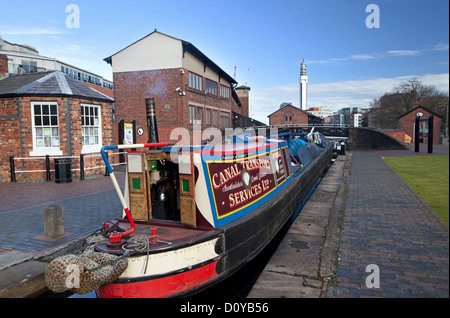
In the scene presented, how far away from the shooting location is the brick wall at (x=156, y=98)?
22031 mm

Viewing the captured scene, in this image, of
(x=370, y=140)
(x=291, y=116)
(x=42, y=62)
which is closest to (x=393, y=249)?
(x=370, y=140)

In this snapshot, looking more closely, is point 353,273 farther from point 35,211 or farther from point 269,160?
point 35,211

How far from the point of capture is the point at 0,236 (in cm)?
559

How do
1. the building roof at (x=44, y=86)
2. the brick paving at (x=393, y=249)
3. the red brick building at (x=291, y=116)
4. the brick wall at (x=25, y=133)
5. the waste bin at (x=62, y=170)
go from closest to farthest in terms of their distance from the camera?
the brick paving at (x=393, y=249) → the waste bin at (x=62, y=170) → the brick wall at (x=25, y=133) → the building roof at (x=44, y=86) → the red brick building at (x=291, y=116)

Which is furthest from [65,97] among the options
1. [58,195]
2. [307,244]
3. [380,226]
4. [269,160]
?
[380,226]

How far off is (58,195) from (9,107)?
556cm

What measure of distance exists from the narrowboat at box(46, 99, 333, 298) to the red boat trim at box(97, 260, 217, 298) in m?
0.01

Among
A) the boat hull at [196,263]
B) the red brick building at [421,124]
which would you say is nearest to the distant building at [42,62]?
the boat hull at [196,263]

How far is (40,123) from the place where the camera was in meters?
12.4

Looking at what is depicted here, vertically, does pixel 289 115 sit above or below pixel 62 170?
above

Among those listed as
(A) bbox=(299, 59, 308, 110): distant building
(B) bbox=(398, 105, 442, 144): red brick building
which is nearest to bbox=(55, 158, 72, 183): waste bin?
(B) bbox=(398, 105, 442, 144): red brick building

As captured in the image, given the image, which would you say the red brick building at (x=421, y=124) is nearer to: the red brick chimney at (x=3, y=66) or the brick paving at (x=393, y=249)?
the brick paving at (x=393, y=249)

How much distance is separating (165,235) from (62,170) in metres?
9.21

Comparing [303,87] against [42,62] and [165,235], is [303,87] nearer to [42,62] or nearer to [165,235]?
[42,62]
